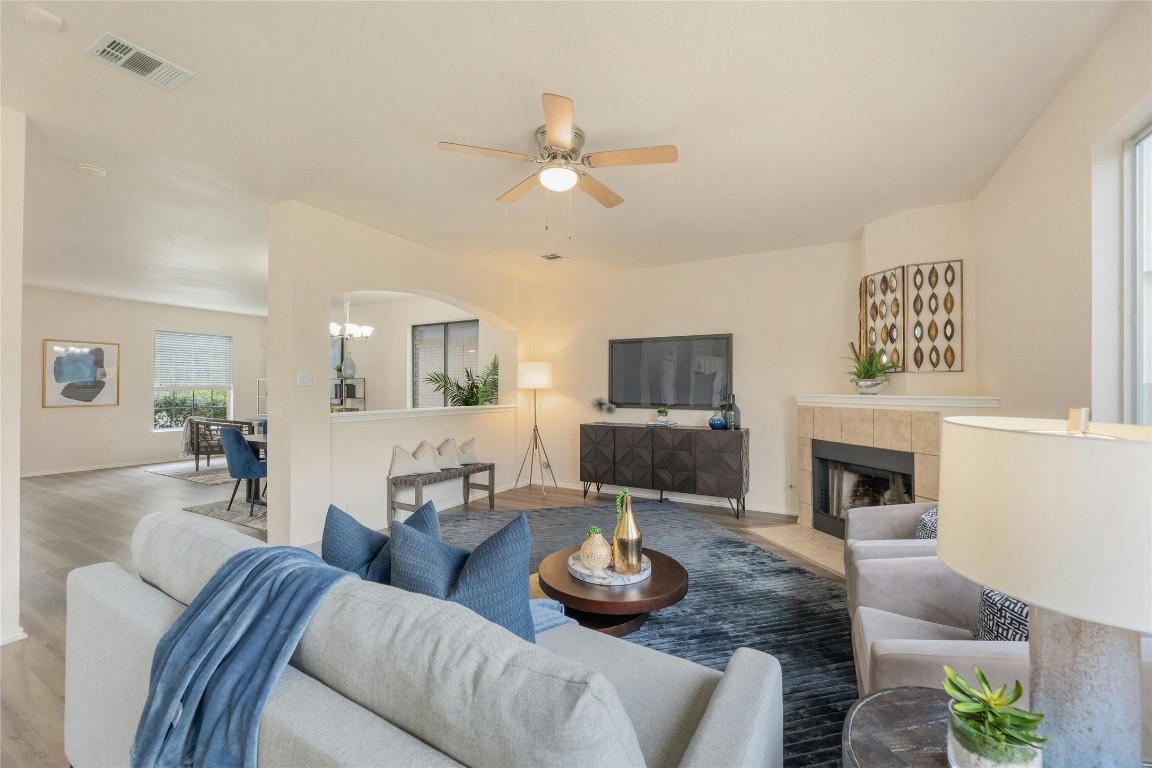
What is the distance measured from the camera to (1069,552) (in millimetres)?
668

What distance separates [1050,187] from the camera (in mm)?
2510

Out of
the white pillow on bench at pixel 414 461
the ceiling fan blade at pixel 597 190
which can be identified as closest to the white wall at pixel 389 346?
the white pillow on bench at pixel 414 461

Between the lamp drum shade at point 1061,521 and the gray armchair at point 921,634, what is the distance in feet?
2.30

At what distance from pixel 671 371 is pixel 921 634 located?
401 cm

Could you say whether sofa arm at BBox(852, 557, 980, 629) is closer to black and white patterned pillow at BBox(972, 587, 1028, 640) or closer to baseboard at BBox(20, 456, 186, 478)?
black and white patterned pillow at BBox(972, 587, 1028, 640)

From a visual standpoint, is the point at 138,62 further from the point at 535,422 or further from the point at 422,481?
the point at 535,422

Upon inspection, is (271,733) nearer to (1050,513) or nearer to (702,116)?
(1050,513)

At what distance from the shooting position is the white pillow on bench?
4.55 meters

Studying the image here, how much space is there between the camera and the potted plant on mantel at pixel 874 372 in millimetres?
4090

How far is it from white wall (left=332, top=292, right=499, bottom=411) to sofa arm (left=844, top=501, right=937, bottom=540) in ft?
20.6

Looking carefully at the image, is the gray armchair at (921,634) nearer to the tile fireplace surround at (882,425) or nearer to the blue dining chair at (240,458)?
the tile fireplace surround at (882,425)

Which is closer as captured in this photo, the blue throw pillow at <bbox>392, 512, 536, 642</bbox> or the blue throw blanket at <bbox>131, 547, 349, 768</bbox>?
the blue throw blanket at <bbox>131, 547, 349, 768</bbox>

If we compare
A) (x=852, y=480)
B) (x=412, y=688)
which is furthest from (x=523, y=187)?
(x=852, y=480)

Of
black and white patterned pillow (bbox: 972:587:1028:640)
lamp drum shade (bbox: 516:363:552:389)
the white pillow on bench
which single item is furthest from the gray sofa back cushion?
lamp drum shade (bbox: 516:363:552:389)
